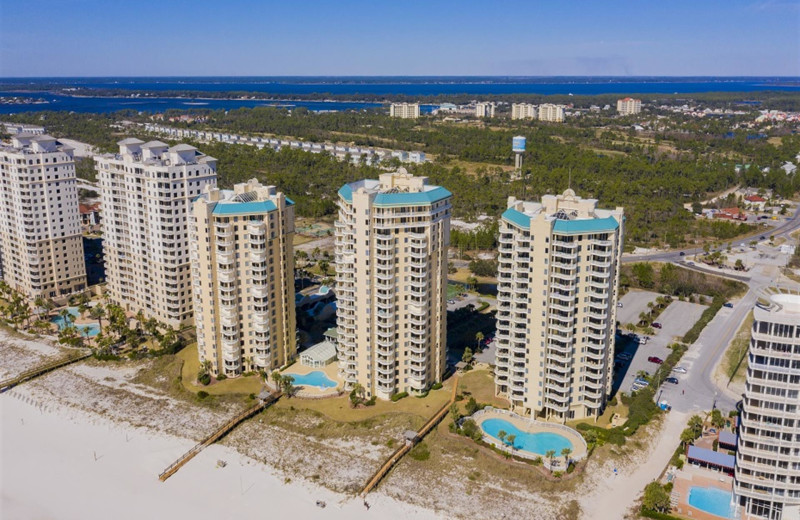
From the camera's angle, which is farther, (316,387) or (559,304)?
(316,387)

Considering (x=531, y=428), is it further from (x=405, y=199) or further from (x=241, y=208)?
(x=241, y=208)

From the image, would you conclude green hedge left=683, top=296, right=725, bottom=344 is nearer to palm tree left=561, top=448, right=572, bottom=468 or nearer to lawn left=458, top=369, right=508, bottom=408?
lawn left=458, top=369, right=508, bottom=408

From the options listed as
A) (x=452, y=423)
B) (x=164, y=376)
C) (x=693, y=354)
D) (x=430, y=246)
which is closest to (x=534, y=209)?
(x=430, y=246)

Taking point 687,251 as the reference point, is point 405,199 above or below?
above

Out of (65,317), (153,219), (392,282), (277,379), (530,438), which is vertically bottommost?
(530,438)


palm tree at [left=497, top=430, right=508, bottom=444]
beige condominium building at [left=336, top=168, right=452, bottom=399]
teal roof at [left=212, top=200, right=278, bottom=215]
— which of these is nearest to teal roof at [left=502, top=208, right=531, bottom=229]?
beige condominium building at [left=336, top=168, right=452, bottom=399]

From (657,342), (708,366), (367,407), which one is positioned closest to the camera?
(367,407)

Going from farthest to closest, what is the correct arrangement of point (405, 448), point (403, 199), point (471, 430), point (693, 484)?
point (403, 199)
point (471, 430)
point (405, 448)
point (693, 484)

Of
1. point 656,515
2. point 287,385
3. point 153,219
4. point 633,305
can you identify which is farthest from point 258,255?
point 633,305
